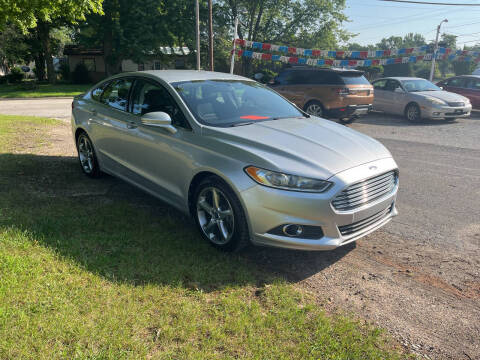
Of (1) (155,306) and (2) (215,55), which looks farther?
(2) (215,55)

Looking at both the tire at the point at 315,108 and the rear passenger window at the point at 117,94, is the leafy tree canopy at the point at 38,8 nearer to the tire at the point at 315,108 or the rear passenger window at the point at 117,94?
the rear passenger window at the point at 117,94

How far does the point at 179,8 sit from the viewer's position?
31.3 m

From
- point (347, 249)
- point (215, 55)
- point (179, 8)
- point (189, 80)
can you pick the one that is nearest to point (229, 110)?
point (189, 80)

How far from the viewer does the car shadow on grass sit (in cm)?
344

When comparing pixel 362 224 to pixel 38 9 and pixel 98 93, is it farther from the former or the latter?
pixel 38 9

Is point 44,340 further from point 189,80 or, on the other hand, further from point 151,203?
point 189,80

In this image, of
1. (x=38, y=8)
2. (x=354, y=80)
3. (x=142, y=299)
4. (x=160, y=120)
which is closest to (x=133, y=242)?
(x=142, y=299)

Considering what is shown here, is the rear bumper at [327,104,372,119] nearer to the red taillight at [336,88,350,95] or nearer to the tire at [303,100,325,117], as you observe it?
the tire at [303,100,325,117]

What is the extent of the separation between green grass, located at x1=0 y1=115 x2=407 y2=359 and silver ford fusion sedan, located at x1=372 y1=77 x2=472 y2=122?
11.5 metres

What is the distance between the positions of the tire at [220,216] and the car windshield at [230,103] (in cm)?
76

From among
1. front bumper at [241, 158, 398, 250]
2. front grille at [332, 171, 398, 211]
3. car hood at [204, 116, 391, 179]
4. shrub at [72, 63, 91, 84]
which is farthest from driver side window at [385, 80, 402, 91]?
shrub at [72, 63, 91, 84]

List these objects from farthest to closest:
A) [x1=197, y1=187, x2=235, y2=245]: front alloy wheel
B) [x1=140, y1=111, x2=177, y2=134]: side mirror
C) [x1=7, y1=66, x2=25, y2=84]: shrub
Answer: [x1=7, y1=66, x2=25, y2=84]: shrub
[x1=140, y1=111, x2=177, y2=134]: side mirror
[x1=197, y1=187, x2=235, y2=245]: front alloy wheel

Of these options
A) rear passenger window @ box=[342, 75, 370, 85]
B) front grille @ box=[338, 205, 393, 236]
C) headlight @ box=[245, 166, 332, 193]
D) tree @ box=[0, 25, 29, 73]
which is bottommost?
front grille @ box=[338, 205, 393, 236]

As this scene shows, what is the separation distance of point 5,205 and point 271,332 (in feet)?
12.0
